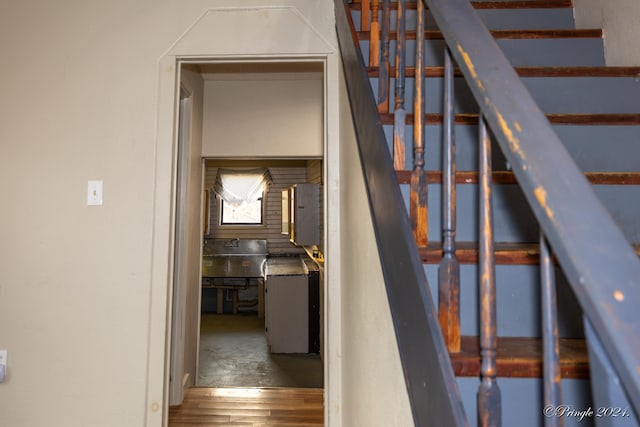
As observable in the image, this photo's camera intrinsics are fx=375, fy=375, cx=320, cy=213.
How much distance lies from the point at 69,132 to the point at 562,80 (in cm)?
236

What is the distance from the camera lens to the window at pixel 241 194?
288 inches

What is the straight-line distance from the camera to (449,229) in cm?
75

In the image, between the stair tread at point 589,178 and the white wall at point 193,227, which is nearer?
the stair tread at point 589,178

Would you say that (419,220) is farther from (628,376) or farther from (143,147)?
(143,147)

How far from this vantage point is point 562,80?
1.40 m

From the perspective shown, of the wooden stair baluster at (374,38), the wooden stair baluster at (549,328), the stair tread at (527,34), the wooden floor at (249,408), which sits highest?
the stair tread at (527,34)

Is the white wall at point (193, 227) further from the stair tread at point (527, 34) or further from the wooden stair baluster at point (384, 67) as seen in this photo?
the wooden stair baluster at point (384, 67)

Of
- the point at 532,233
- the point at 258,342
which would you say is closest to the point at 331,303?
the point at 532,233

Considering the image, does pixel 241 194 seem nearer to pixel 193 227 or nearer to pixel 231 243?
pixel 231 243

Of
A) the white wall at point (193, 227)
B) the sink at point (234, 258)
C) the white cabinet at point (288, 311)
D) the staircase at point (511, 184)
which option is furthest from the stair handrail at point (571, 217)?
the sink at point (234, 258)

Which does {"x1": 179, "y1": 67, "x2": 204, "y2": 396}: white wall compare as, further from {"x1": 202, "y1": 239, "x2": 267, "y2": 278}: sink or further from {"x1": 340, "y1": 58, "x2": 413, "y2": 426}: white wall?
{"x1": 202, "y1": 239, "x2": 267, "y2": 278}: sink

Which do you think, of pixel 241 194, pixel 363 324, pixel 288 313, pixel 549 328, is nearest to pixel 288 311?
pixel 288 313

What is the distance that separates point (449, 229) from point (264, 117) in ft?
9.92

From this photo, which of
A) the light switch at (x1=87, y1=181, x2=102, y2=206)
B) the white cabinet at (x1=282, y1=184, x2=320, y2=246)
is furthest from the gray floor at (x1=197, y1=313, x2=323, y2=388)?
the light switch at (x1=87, y1=181, x2=102, y2=206)
